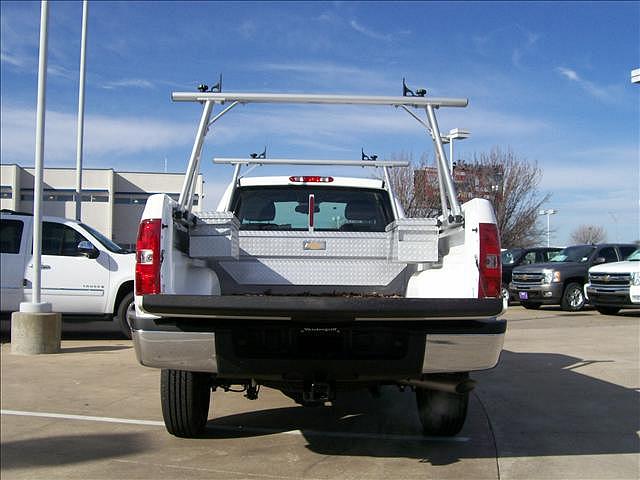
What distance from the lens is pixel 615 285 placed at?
609 inches

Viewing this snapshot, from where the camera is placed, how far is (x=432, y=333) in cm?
382

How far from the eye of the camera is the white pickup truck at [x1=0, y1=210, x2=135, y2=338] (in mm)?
10055

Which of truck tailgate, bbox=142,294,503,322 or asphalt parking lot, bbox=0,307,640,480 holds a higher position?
truck tailgate, bbox=142,294,503,322

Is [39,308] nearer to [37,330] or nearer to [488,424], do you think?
[37,330]

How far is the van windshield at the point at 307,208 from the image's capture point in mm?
6188

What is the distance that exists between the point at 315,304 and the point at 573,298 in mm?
15499

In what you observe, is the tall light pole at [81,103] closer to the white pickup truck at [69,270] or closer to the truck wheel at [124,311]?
the white pickup truck at [69,270]

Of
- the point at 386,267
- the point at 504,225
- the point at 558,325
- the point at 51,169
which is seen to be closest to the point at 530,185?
the point at 504,225

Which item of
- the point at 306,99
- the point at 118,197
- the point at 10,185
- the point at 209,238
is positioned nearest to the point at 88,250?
the point at 209,238

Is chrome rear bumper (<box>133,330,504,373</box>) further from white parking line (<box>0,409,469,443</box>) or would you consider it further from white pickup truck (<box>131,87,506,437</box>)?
white parking line (<box>0,409,469,443</box>)

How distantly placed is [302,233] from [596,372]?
15.4ft

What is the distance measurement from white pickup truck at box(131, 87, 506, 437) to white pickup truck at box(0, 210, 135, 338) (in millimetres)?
4984

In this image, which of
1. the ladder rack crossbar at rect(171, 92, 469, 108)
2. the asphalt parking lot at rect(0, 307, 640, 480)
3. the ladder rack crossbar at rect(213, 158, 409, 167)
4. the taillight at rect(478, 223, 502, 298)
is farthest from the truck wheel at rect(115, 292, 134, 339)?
the taillight at rect(478, 223, 502, 298)

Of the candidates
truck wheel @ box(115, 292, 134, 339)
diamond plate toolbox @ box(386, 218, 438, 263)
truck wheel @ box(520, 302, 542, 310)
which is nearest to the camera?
diamond plate toolbox @ box(386, 218, 438, 263)
